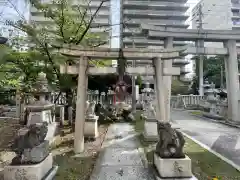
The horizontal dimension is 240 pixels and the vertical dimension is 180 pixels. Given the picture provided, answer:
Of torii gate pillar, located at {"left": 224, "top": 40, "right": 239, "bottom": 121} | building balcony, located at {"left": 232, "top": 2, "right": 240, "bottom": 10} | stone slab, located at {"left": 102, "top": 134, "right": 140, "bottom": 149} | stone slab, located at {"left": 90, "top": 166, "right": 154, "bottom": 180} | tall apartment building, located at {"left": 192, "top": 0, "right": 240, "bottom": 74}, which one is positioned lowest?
stone slab, located at {"left": 90, "top": 166, "right": 154, "bottom": 180}

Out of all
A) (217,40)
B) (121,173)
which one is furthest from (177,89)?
(121,173)

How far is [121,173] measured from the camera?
15.5ft

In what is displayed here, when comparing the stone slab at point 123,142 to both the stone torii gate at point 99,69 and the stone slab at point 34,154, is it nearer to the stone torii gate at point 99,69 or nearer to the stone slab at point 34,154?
the stone torii gate at point 99,69

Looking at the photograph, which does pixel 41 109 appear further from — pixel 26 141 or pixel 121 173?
pixel 121 173

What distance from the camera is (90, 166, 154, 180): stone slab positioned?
448 cm

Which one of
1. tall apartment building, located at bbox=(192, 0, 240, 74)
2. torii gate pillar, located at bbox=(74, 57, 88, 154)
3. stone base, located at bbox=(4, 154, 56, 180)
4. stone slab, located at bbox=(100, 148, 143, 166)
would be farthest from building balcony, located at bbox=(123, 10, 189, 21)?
stone base, located at bbox=(4, 154, 56, 180)

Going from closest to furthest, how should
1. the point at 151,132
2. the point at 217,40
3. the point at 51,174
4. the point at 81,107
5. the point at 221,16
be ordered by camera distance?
the point at 51,174 → the point at 81,107 → the point at 151,132 → the point at 217,40 → the point at 221,16

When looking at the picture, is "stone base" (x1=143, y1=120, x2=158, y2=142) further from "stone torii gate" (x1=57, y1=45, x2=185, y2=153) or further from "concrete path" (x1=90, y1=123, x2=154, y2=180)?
"stone torii gate" (x1=57, y1=45, x2=185, y2=153)

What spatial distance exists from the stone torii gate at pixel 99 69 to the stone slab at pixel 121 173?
1.70 metres

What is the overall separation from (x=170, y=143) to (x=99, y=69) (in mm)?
3489

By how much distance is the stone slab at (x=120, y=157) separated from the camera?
5.40 m

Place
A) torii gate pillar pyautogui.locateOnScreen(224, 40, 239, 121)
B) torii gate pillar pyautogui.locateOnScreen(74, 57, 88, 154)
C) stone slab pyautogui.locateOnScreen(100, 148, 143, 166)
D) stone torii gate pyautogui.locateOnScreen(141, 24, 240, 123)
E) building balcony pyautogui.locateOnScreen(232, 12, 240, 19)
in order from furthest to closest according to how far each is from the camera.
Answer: building balcony pyautogui.locateOnScreen(232, 12, 240, 19), torii gate pillar pyautogui.locateOnScreen(224, 40, 239, 121), stone torii gate pyautogui.locateOnScreen(141, 24, 240, 123), torii gate pillar pyautogui.locateOnScreen(74, 57, 88, 154), stone slab pyautogui.locateOnScreen(100, 148, 143, 166)

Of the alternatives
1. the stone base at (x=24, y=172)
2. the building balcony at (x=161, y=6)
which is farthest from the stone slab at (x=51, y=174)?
the building balcony at (x=161, y=6)

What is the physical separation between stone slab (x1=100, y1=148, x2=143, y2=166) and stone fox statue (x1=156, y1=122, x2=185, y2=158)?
1278 millimetres
